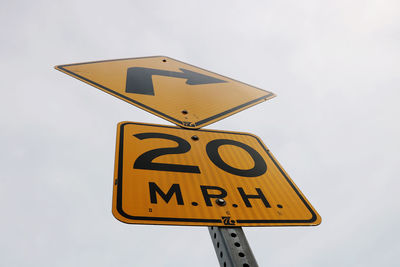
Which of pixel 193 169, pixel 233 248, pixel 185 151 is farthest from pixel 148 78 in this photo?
pixel 233 248

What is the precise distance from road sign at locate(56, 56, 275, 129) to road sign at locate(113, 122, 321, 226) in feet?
0.46

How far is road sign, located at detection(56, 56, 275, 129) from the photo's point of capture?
4.60 feet

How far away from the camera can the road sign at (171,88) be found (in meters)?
1.40

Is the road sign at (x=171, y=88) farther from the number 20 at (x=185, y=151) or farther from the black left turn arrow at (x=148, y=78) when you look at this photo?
the number 20 at (x=185, y=151)

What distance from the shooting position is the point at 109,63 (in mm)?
1805

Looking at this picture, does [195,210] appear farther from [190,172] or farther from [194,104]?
[194,104]

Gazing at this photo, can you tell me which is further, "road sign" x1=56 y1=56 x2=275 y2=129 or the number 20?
"road sign" x1=56 y1=56 x2=275 y2=129

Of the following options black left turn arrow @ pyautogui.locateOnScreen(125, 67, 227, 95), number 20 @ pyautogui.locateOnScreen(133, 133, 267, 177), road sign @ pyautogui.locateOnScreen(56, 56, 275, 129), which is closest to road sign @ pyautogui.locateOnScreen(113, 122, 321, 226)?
number 20 @ pyautogui.locateOnScreen(133, 133, 267, 177)

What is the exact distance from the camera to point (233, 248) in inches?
32.5

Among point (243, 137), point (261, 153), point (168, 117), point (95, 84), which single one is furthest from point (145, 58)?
point (261, 153)

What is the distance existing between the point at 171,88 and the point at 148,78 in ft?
0.61

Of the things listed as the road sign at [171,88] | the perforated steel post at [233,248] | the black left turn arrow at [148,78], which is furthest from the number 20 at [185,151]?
the black left turn arrow at [148,78]

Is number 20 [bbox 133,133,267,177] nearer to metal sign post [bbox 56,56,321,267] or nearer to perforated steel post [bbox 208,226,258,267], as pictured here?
metal sign post [bbox 56,56,321,267]

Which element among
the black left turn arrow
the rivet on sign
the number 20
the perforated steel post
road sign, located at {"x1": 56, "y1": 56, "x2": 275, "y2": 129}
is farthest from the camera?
the black left turn arrow
